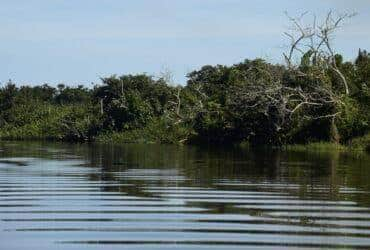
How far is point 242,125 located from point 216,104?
17.0ft

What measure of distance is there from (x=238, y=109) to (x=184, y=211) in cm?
3651

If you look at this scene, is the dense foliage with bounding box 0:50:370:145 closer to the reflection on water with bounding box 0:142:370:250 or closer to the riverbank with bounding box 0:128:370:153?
the riverbank with bounding box 0:128:370:153

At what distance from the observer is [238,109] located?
46.9 m

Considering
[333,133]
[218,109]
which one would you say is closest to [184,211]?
[333,133]

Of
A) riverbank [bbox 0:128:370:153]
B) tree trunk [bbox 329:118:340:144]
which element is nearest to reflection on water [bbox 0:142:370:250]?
riverbank [bbox 0:128:370:153]

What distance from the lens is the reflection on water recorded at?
8.10 metres

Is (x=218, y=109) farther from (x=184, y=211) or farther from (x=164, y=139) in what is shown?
(x=184, y=211)

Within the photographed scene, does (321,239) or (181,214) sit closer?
(321,239)

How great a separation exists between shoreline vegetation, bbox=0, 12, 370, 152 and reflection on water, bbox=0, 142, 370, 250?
22462 mm

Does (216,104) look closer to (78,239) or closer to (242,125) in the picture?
(242,125)

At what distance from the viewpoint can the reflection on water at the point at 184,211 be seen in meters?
8.10

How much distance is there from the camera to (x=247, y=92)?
43188mm

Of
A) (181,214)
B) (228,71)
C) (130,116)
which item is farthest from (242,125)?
(181,214)

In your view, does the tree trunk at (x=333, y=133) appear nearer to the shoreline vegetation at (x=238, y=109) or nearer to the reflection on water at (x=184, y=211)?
the shoreline vegetation at (x=238, y=109)
